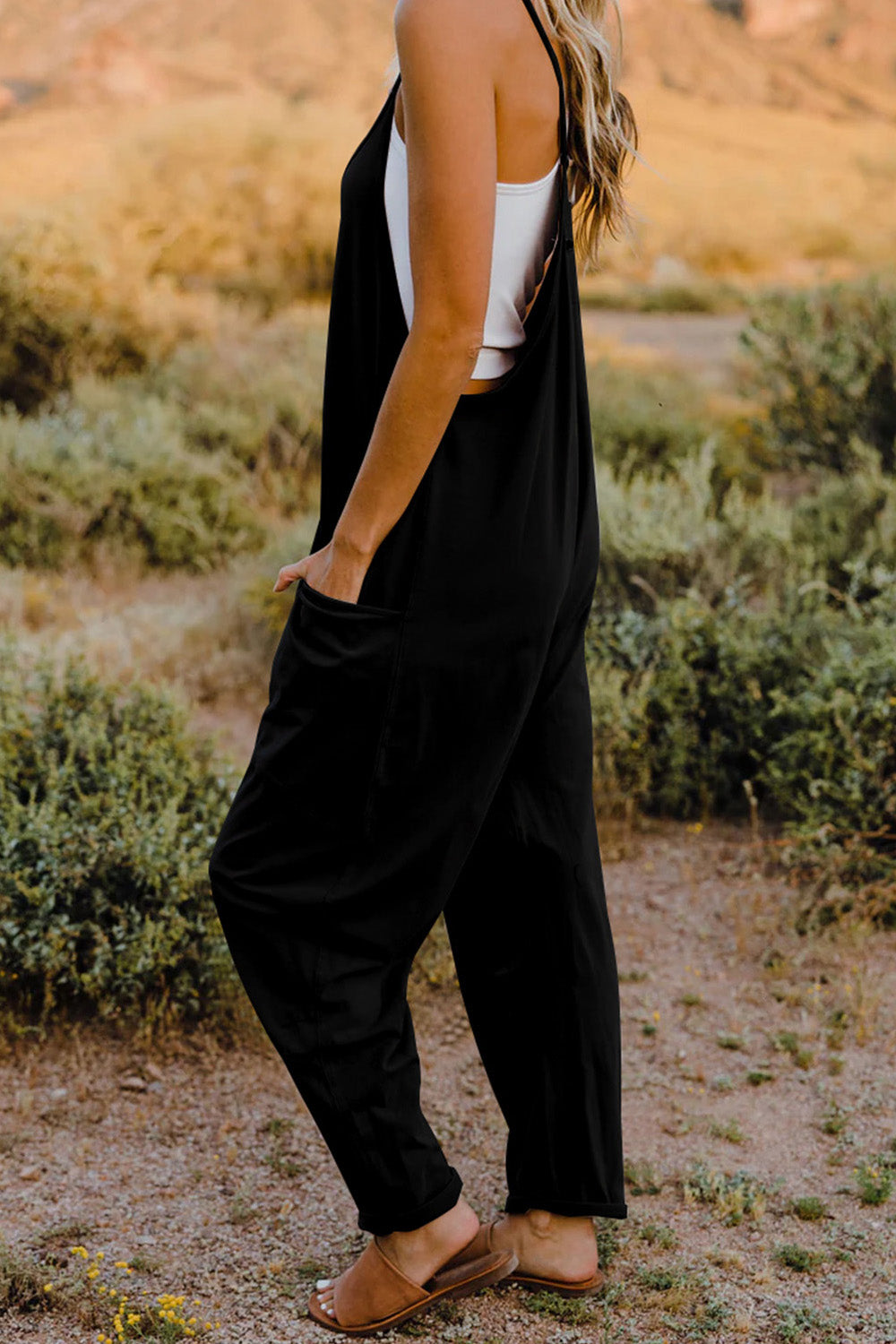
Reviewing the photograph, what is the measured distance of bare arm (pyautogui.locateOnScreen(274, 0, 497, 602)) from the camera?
4.49 ft

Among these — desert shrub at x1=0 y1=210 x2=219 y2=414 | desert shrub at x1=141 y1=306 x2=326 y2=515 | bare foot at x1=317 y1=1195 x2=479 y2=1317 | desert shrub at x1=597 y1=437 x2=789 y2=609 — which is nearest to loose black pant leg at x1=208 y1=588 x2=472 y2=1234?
bare foot at x1=317 y1=1195 x2=479 y2=1317

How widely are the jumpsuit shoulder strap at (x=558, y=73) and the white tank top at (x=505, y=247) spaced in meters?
0.02

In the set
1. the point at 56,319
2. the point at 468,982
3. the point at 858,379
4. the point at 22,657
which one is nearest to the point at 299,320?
the point at 56,319

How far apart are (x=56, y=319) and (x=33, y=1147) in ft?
20.7

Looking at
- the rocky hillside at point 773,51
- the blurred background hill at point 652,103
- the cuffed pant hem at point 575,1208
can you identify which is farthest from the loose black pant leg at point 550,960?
the rocky hillside at point 773,51

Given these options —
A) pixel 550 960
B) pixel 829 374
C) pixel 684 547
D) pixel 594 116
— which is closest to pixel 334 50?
pixel 829 374

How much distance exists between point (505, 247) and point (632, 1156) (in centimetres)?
171

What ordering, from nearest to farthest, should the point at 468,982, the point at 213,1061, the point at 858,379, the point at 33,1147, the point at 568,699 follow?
the point at 568,699 < the point at 468,982 < the point at 33,1147 < the point at 213,1061 < the point at 858,379

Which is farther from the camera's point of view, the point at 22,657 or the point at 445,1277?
the point at 22,657

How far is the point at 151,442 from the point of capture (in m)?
6.16

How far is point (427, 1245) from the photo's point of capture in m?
1.84

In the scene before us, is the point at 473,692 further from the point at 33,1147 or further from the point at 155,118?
the point at 155,118

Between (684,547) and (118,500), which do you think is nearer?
(684,547)

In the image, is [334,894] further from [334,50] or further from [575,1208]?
[334,50]
